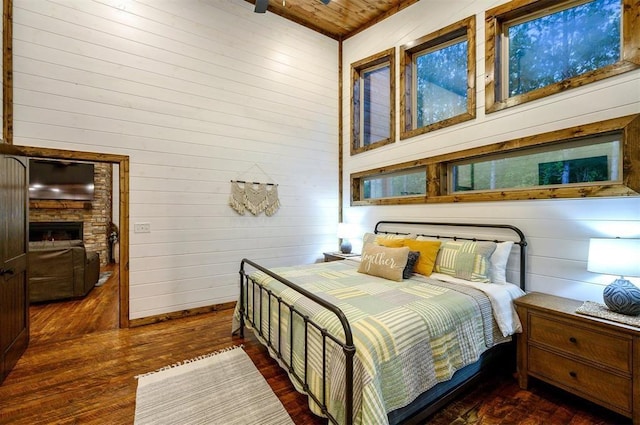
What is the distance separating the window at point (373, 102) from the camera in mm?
4316

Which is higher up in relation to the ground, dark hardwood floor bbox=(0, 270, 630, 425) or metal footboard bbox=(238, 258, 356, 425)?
metal footboard bbox=(238, 258, 356, 425)

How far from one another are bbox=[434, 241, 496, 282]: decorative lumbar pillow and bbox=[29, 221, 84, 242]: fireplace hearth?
7.96 meters

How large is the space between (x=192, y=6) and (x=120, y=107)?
1713 millimetres

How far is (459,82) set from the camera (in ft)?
11.6

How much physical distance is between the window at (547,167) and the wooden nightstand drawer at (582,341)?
4.24 ft

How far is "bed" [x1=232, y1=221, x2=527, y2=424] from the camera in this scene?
1.51 metres

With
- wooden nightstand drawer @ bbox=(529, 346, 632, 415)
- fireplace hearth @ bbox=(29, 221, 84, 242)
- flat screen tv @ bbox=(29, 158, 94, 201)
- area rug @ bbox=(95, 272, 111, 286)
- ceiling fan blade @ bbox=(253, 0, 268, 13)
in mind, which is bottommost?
area rug @ bbox=(95, 272, 111, 286)

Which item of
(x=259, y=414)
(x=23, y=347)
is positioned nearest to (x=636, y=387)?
(x=259, y=414)

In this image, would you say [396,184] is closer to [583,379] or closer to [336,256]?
A: [336,256]

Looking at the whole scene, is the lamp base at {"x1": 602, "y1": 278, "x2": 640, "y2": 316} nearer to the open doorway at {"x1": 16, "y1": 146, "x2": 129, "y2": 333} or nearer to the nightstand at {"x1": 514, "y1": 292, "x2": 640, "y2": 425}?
the nightstand at {"x1": 514, "y1": 292, "x2": 640, "y2": 425}

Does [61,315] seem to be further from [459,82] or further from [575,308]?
[459,82]

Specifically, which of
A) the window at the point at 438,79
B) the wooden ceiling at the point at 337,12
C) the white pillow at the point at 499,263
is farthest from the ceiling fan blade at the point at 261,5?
the white pillow at the point at 499,263

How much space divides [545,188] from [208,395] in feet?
11.4

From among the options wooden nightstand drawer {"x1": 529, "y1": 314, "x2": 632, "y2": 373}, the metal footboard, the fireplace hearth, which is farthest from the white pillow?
the fireplace hearth
